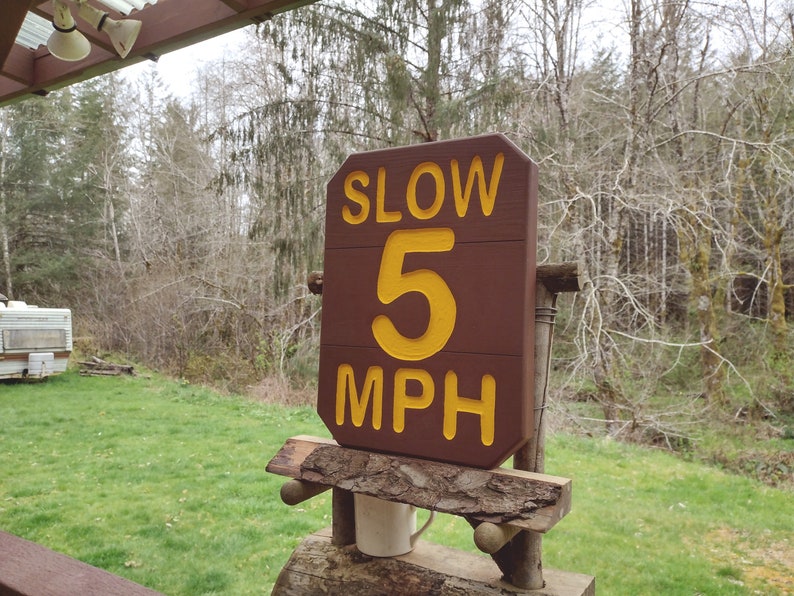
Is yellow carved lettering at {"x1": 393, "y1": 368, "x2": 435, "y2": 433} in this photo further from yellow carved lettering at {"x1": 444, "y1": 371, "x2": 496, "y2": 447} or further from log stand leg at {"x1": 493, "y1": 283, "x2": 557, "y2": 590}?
log stand leg at {"x1": 493, "y1": 283, "x2": 557, "y2": 590}

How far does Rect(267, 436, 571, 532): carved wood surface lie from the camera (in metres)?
0.91

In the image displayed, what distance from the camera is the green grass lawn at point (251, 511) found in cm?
302

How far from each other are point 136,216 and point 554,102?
9.61 meters

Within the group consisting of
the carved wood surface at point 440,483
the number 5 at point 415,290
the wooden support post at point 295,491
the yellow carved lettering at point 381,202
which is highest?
the yellow carved lettering at point 381,202

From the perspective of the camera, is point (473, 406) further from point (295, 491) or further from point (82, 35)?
point (82, 35)

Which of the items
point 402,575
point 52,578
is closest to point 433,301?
point 402,575

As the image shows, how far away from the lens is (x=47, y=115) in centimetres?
1312

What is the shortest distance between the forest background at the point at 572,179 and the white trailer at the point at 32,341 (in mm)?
1752

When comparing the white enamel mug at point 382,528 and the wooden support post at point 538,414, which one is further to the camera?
the white enamel mug at point 382,528

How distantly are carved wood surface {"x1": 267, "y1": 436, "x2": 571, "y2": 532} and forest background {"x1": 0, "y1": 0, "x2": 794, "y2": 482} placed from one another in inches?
172

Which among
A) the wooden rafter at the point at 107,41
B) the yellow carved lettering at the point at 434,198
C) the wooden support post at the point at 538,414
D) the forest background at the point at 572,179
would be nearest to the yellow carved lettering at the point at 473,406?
the wooden support post at the point at 538,414

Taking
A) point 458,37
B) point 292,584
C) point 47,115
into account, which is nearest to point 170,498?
point 292,584

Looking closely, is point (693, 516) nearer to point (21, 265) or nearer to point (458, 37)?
point (458, 37)

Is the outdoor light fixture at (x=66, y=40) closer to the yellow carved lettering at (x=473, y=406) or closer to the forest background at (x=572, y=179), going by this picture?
the yellow carved lettering at (x=473, y=406)
